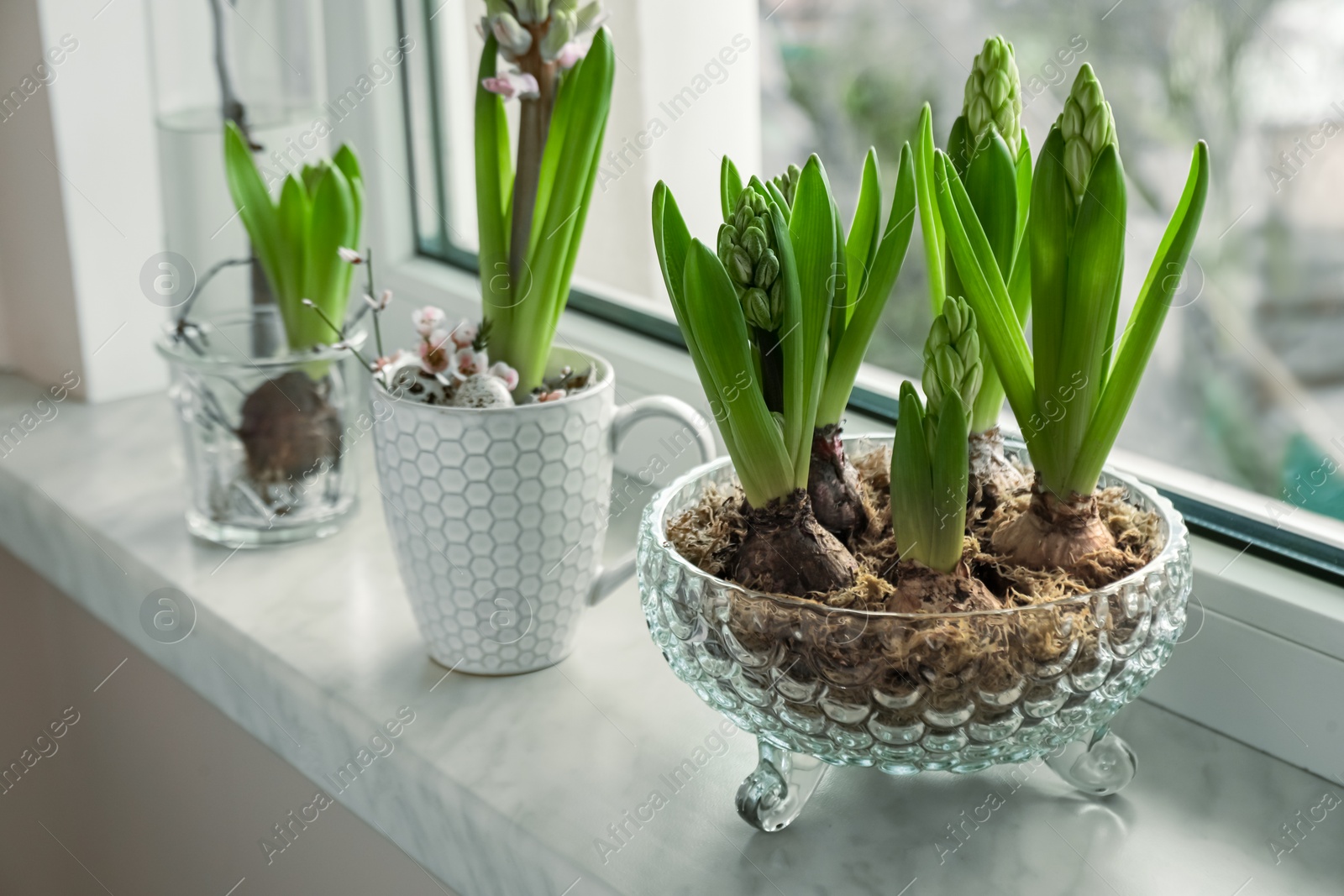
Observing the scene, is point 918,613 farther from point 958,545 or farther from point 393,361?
point 393,361

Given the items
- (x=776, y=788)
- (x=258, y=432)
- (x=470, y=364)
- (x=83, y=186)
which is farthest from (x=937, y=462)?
(x=83, y=186)

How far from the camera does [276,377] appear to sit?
0.76 m

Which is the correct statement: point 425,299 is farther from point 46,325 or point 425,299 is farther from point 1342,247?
point 1342,247

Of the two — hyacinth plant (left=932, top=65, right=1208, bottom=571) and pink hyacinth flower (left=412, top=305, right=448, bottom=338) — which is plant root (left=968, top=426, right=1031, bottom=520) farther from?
pink hyacinth flower (left=412, top=305, right=448, bottom=338)

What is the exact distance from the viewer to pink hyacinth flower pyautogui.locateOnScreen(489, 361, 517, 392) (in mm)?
604

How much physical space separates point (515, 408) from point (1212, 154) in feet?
1.38

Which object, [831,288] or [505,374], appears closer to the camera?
→ [831,288]

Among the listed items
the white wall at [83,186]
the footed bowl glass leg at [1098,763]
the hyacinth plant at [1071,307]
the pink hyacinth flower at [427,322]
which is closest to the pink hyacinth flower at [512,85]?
the pink hyacinth flower at [427,322]

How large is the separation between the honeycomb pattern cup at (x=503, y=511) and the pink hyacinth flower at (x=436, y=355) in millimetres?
27

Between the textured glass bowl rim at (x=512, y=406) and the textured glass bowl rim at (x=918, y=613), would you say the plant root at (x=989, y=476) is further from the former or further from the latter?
the textured glass bowl rim at (x=512, y=406)

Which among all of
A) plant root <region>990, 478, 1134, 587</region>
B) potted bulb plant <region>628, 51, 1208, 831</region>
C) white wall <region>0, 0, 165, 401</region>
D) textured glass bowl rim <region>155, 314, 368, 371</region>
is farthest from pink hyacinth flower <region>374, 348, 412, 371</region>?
white wall <region>0, 0, 165, 401</region>

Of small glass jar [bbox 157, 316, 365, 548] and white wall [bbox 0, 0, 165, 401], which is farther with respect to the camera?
white wall [bbox 0, 0, 165, 401]

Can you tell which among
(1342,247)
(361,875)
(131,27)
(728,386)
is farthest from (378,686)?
(131,27)

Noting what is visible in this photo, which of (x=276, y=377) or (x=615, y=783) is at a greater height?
(x=276, y=377)
